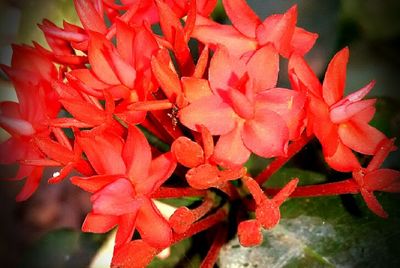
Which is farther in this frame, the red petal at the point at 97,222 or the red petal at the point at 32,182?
the red petal at the point at 32,182

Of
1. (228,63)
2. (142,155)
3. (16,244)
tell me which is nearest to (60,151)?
(142,155)

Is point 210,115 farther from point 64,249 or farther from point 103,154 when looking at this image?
point 64,249

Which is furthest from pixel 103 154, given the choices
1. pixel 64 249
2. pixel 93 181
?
pixel 64 249

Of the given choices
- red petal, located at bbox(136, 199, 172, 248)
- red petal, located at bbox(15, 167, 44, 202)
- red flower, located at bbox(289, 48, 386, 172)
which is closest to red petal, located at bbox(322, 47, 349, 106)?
red flower, located at bbox(289, 48, 386, 172)

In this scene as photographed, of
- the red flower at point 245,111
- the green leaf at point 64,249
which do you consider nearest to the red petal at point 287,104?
the red flower at point 245,111

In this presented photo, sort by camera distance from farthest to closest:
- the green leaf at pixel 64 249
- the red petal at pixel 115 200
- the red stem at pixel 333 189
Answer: the green leaf at pixel 64 249, the red stem at pixel 333 189, the red petal at pixel 115 200

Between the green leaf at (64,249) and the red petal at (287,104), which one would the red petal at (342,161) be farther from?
the green leaf at (64,249)

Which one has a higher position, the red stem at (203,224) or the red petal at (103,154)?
the red petal at (103,154)
